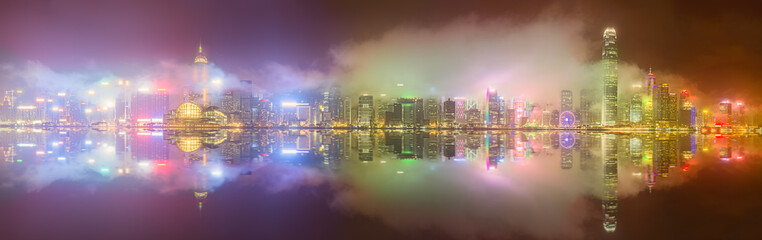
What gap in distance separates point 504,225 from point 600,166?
1165cm

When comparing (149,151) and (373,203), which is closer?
(373,203)

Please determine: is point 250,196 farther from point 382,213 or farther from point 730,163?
point 730,163

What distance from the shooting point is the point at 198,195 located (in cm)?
1009

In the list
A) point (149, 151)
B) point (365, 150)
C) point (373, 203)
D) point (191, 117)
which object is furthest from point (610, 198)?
point (191, 117)

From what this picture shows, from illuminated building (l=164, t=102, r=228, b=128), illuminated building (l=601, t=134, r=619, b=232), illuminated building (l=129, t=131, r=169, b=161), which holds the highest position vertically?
illuminated building (l=164, t=102, r=228, b=128)

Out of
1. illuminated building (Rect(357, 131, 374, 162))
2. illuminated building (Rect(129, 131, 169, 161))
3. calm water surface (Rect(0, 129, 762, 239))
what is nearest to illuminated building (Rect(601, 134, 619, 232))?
calm water surface (Rect(0, 129, 762, 239))

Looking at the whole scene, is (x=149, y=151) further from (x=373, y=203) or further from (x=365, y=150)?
(x=373, y=203)

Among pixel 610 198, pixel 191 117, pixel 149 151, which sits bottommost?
pixel 610 198

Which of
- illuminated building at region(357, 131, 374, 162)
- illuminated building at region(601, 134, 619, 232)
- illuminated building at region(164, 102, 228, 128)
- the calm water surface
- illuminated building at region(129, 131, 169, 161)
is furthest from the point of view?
illuminated building at region(164, 102, 228, 128)

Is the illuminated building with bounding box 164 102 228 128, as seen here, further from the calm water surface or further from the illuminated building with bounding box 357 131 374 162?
the calm water surface

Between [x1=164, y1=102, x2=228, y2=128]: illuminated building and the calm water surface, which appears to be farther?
[x1=164, y1=102, x2=228, y2=128]: illuminated building

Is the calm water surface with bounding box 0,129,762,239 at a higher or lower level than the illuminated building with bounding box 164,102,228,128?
lower

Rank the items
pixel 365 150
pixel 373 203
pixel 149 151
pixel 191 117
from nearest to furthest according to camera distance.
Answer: pixel 373 203, pixel 149 151, pixel 365 150, pixel 191 117

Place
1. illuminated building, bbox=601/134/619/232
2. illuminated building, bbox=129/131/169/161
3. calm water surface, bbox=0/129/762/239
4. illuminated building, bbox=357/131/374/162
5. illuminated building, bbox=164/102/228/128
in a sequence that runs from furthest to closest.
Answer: illuminated building, bbox=164/102/228/128 < illuminated building, bbox=357/131/374/162 < illuminated building, bbox=129/131/169/161 < illuminated building, bbox=601/134/619/232 < calm water surface, bbox=0/129/762/239
